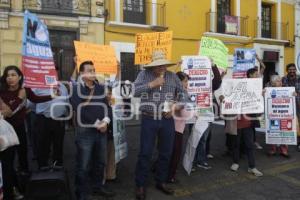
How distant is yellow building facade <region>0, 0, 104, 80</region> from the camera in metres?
13.3

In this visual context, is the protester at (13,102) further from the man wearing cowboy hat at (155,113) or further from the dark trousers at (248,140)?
the dark trousers at (248,140)

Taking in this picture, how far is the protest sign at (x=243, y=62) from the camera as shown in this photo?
9.47m

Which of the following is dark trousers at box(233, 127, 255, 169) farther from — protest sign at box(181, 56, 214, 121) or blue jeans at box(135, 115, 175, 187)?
blue jeans at box(135, 115, 175, 187)

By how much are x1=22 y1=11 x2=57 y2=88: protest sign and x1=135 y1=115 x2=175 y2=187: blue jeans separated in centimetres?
131

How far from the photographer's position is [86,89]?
5.02m

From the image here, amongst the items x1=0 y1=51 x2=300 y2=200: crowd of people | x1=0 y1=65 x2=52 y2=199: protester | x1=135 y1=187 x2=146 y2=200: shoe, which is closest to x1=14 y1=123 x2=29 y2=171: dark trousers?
x1=0 y1=51 x2=300 y2=200: crowd of people

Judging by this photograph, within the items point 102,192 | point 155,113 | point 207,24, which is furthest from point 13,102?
point 207,24

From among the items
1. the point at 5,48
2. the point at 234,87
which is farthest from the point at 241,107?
the point at 5,48

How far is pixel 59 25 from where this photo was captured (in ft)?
46.6

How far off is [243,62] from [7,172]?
635cm

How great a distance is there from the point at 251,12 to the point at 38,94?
54.7 ft

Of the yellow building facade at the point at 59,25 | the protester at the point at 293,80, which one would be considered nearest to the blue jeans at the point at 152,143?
the protester at the point at 293,80

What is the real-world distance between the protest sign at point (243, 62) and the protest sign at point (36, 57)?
17.7ft

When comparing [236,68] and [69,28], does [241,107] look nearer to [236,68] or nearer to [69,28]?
[236,68]
